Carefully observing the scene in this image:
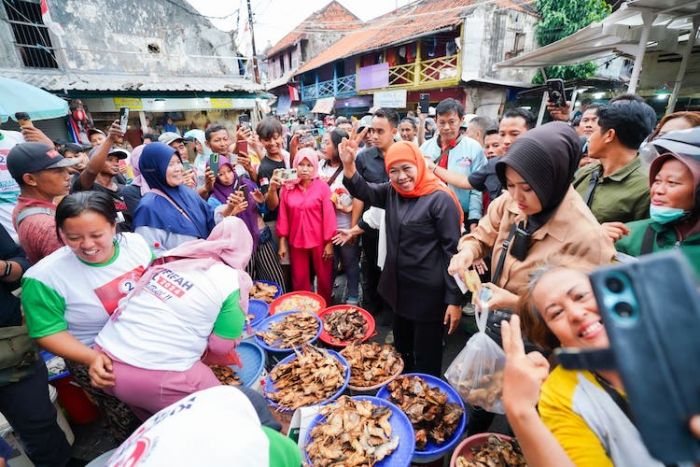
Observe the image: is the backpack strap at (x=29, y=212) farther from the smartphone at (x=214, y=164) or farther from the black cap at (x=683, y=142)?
the black cap at (x=683, y=142)

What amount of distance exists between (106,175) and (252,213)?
1.96 metres

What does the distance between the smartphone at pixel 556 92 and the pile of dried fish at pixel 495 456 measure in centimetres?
423

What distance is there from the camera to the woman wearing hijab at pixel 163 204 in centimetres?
283

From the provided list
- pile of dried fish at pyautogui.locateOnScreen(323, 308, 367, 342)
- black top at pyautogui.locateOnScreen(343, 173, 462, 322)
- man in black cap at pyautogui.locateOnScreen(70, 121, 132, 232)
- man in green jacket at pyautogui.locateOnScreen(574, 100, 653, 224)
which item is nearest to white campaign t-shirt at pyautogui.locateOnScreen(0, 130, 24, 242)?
man in black cap at pyautogui.locateOnScreen(70, 121, 132, 232)

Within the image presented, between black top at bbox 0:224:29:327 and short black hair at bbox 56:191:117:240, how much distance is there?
0.78 metres

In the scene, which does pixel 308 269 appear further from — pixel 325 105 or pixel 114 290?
pixel 325 105

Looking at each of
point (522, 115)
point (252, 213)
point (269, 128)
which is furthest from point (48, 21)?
point (522, 115)

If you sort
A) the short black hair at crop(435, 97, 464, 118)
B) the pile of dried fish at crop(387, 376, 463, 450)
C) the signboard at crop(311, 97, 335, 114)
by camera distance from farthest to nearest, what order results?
the signboard at crop(311, 97, 335, 114) < the short black hair at crop(435, 97, 464, 118) < the pile of dried fish at crop(387, 376, 463, 450)

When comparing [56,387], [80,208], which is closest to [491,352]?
[80,208]

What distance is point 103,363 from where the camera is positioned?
173 cm

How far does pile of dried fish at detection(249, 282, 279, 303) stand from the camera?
369cm

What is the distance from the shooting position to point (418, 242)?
2.62 meters

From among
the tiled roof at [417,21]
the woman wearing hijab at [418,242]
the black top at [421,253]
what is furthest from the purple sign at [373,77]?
the black top at [421,253]

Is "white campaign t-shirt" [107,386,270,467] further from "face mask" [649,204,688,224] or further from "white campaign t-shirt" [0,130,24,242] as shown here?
"white campaign t-shirt" [0,130,24,242]
